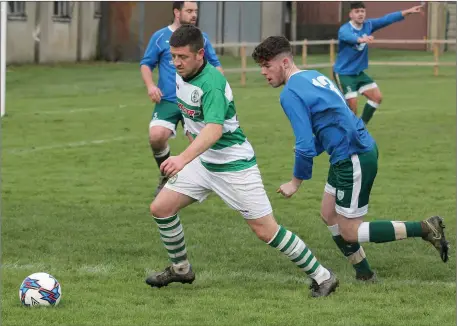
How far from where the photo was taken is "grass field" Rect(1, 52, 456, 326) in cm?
693

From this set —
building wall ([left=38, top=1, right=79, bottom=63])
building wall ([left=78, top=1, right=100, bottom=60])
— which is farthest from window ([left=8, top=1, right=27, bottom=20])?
building wall ([left=78, top=1, right=100, bottom=60])

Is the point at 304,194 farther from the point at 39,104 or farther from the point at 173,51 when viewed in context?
the point at 39,104

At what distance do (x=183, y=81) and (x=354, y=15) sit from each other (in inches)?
415

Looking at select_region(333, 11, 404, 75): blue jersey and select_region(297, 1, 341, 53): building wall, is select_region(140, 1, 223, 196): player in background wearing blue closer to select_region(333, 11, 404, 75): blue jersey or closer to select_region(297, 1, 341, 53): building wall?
select_region(333, 11, 404, 75): blue jersey

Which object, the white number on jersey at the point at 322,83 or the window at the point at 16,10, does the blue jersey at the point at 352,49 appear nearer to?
the white number on jersey at the point at 322,83

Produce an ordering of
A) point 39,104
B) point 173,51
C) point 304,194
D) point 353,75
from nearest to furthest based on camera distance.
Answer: point 173,51, point 304,194, point 353,75, point 39,104

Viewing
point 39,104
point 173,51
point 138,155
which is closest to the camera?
point 173,51

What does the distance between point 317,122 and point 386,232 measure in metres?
0.95

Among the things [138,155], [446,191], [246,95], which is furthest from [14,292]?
[246,95]

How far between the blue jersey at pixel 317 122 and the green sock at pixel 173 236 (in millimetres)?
974

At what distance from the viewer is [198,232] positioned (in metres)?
9.95

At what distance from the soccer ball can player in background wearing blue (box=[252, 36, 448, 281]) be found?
1.67 meters

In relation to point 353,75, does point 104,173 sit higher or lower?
lower

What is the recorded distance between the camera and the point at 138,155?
1571 centimetres
